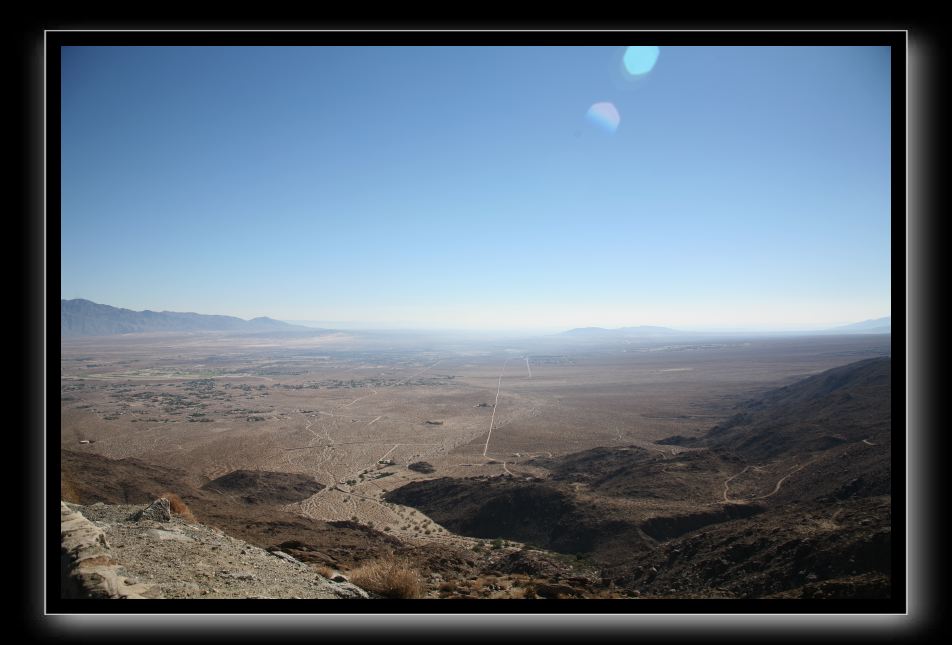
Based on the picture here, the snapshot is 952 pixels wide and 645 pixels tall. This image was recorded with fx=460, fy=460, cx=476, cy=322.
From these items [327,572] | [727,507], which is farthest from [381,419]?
[327,572]

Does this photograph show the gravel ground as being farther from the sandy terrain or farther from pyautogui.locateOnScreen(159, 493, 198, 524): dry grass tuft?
the sandy terrain

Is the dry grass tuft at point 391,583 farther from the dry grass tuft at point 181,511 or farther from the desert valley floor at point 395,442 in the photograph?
the dry grass tuft at point 181,511

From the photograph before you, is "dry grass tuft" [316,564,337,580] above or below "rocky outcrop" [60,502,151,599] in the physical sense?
below

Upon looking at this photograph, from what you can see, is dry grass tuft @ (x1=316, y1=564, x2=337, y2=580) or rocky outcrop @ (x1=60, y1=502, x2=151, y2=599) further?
dry grass tuft @ (x1=316, y1=564, x2=337, y2=580)

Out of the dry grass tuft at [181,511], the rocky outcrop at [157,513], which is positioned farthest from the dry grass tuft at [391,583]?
the dry grass tuft at [181,511]

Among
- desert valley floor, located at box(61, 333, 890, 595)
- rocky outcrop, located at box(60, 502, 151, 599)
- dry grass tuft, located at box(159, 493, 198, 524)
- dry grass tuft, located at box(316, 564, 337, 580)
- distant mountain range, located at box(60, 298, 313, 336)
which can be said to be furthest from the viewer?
distant mountain range, located at box(60, 298, 313, 336)

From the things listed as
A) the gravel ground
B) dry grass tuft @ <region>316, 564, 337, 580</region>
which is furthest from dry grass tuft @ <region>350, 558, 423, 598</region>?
dry grass tuft @ <region>316, 564, 337, 580</region>

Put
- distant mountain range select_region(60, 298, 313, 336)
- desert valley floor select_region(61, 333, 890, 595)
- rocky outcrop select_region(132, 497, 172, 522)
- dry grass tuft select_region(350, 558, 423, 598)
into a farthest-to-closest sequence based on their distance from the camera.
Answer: distant mountain range select_region(60, 298, 313, 336), desert valley floor select_region(61, 333, 890, 595), rocky outcrop select_region(132, 497, 172, 522), dry grass tuft select_region(350, 558, 423, 598)

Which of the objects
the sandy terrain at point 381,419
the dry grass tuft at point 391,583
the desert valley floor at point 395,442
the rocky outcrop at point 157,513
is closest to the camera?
the dry grass tuft at point 391,583
